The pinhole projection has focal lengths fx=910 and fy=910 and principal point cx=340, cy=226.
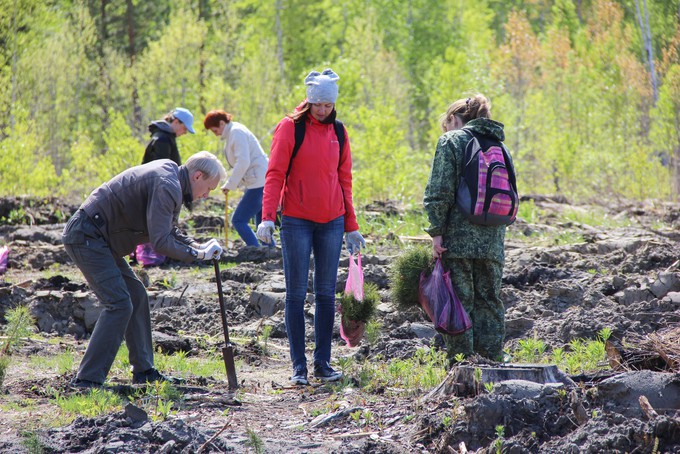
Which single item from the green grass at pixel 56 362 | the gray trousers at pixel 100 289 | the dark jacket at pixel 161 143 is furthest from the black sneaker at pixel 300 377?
the dark jacket at pixel 161 143

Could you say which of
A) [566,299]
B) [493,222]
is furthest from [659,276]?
[493,222]

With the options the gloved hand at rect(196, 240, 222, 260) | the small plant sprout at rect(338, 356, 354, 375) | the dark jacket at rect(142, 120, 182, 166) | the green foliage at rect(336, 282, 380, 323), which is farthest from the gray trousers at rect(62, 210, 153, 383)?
the dark jacket at rect(142, 120, 182, 166)

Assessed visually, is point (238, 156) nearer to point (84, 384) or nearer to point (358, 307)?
point (358, 307)

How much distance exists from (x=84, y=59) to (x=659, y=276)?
27085mm

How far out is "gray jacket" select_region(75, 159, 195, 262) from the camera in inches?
226

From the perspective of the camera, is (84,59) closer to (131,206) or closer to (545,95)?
(545,95)

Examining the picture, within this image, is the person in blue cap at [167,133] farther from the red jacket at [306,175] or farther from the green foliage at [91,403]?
the green foliage at [91,403]

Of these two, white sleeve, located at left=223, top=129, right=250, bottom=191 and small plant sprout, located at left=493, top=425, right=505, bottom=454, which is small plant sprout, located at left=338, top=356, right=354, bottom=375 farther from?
white sleeve, located at left=223, top=129, right=250, bottom=191

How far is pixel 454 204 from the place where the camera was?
19.5ft

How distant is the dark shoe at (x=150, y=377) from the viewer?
20.5 feet

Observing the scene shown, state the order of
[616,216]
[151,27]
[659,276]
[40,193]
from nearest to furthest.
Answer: [659,276] → [616,216] → [40,193] → [151,27]

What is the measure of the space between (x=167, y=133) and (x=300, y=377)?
5.26 m

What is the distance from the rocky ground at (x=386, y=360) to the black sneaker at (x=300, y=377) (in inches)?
2.5

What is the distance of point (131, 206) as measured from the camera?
591cm
